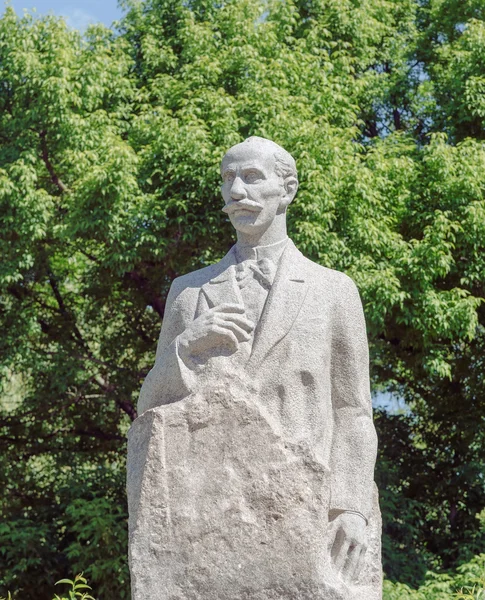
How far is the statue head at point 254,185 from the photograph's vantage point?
5016 mm

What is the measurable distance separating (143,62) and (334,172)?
427cm

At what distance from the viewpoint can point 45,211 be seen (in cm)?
1269

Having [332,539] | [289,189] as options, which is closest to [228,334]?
[289,189]

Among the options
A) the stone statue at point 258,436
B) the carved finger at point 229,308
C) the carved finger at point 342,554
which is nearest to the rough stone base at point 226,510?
the stone statue at point 258,436

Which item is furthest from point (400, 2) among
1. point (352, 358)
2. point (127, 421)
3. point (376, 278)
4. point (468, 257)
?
point (352, 358)

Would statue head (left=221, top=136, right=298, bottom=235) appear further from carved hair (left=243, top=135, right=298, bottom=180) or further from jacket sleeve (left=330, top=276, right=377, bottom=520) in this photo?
jacket sleeve (left=330, top=276, right=377, bottom=520)

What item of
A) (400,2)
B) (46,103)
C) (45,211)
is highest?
(400,2)

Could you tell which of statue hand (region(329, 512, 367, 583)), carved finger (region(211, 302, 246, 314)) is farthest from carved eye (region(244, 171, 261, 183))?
statue hand (region(329, 512, 367, 583))

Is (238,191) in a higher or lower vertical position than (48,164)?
lower

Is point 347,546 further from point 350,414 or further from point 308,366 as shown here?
point 308,366

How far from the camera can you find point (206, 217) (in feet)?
40.9

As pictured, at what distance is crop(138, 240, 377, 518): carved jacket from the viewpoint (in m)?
4.68

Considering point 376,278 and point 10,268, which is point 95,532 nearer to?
point 10,268

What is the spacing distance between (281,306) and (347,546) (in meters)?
1.07
